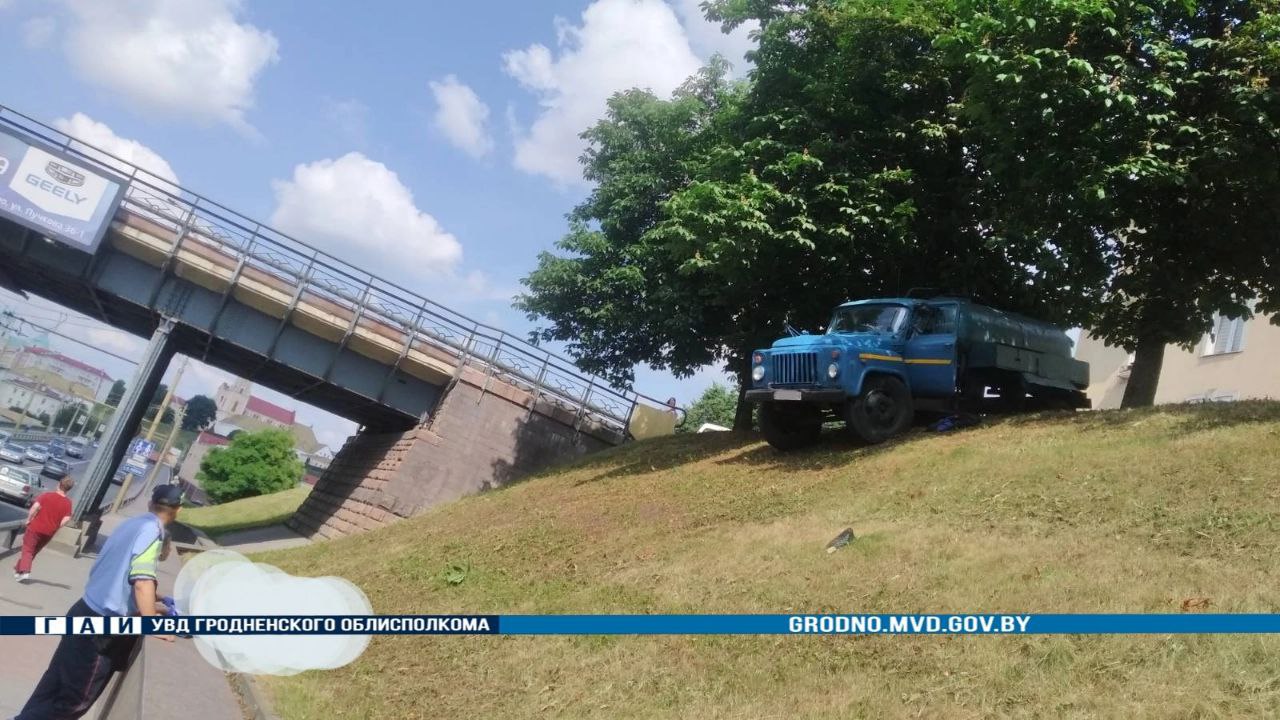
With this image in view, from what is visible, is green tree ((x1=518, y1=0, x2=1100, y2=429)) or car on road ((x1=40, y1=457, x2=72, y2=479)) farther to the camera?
car on road ((x1=40, y1=457, x2=72, y2=479))

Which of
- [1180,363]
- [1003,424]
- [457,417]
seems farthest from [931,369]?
[1180,363]

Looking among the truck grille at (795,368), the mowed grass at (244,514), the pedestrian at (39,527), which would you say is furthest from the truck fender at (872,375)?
the mowed grass at (244,514)

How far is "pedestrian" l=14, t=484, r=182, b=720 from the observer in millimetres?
5332

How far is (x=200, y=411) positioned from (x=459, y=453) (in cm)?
17278

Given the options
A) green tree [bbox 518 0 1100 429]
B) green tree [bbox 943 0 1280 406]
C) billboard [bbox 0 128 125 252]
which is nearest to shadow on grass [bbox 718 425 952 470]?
green tree [bbox 518 0 1100 429]

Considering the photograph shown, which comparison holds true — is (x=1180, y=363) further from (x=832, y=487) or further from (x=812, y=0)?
(x=832, y=487)

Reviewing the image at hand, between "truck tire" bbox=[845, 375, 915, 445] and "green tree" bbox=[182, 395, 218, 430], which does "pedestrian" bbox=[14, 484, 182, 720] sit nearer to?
"truck tire" bbox=[845, 375, 915, 445]

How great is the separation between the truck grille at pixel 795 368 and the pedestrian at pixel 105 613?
38.0ft

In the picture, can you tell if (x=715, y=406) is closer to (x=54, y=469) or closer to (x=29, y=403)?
(x=54, y=469)

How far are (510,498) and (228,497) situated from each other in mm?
69013

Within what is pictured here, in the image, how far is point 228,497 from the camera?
81.2 meters

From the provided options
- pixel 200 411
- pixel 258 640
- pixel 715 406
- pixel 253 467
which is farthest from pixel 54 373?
pixel 200 411

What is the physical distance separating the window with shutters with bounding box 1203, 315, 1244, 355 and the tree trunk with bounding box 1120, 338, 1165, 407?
1142cm

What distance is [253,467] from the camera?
3159 inches
